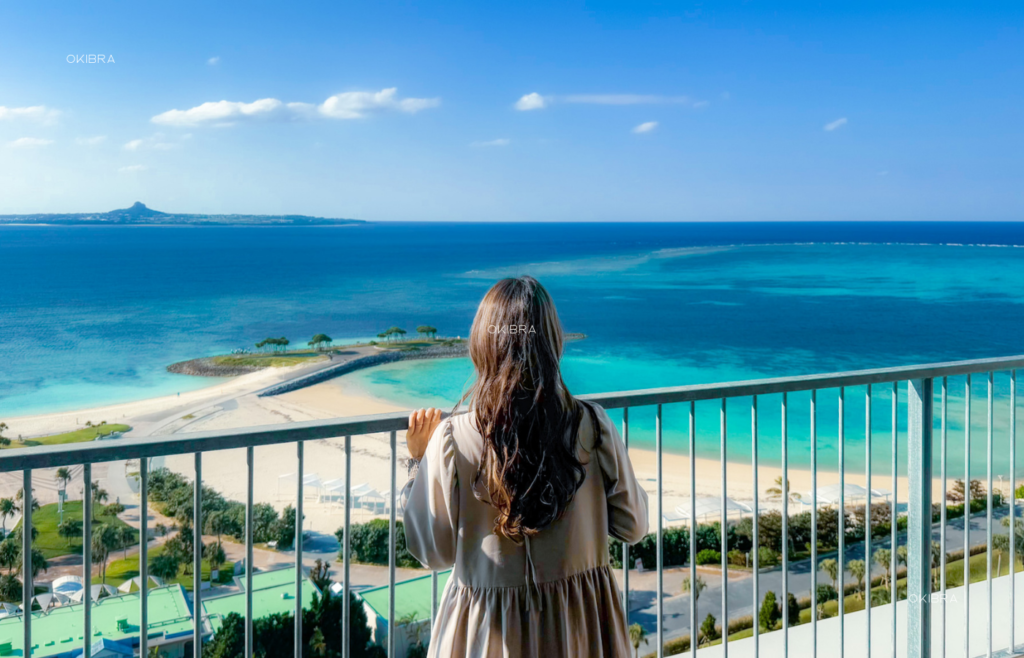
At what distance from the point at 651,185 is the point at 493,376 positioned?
371 feet

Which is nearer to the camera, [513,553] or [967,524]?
[513,553]

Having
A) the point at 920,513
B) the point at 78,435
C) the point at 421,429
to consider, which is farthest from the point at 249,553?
the point at 78,435

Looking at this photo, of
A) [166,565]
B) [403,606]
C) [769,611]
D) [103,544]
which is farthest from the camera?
[166,565]

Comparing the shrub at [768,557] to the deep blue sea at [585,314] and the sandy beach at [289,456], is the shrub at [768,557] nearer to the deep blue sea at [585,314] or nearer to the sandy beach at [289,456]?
the sandy beach at [289,456]

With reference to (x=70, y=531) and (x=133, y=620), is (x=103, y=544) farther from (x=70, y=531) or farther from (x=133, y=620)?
(x=70, y=531)

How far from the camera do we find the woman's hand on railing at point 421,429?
142cm

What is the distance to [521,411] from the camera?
50.1 inches

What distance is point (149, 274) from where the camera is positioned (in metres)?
91.5

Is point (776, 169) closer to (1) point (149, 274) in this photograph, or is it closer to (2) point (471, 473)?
(1) point (149, 274)

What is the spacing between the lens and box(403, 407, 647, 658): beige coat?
51.6 inches

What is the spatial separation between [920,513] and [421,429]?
1.79 meters

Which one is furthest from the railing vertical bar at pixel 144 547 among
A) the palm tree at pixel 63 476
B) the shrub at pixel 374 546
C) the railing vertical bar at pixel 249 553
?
the shrub at pixel 374 546

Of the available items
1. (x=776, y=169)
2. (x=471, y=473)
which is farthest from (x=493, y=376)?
(x=776, y=169)

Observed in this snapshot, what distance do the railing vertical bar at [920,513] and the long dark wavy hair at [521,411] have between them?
5.06 feet
